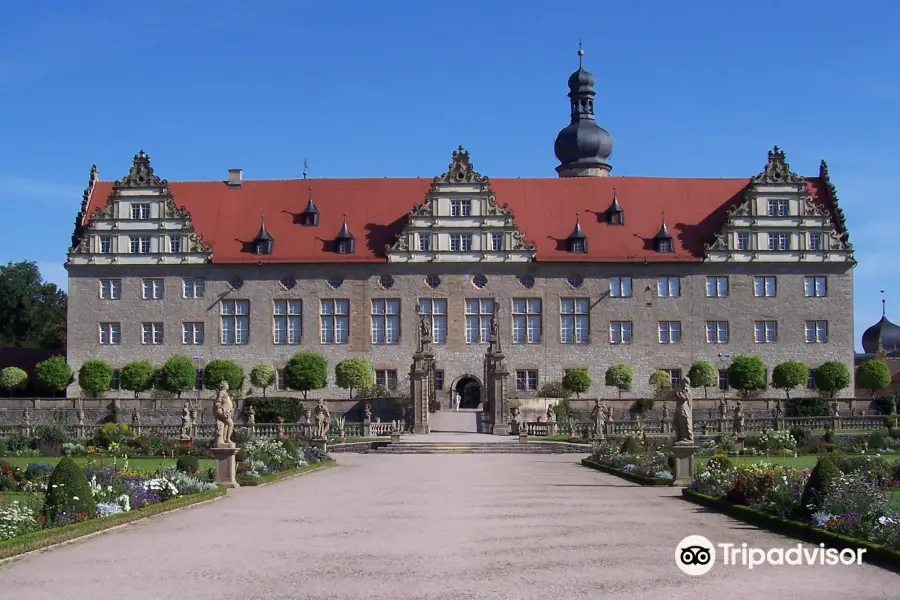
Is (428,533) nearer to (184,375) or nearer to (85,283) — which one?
(184,375)

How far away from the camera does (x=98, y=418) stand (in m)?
51.5

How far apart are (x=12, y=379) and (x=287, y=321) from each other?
1254cm

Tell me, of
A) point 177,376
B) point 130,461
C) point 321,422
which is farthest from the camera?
point 177,376

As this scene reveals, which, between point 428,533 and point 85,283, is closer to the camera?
point 428,533

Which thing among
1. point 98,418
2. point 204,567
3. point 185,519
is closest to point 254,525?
point 185,519

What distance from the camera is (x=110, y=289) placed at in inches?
2347

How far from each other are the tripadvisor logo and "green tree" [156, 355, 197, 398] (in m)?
44.8

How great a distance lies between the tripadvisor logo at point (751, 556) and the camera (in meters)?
12.9

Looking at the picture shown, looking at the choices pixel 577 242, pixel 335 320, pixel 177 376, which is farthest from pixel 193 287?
pixel 577 242

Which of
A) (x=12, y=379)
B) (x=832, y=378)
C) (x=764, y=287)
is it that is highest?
(x=764, y=287)

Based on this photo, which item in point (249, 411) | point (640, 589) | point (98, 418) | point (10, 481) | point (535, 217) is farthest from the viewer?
point (535, 217)

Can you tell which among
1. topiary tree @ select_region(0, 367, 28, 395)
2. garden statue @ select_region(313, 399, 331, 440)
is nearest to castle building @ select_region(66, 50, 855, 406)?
topiary tree @ select_region(0, 367, 28, 395)

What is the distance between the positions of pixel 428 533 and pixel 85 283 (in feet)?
154

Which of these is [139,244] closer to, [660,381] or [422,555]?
[660,381]
